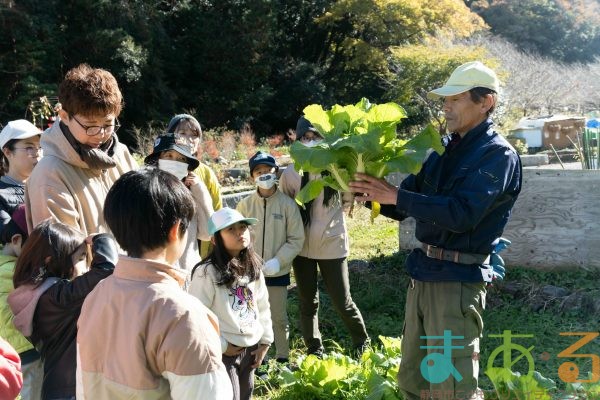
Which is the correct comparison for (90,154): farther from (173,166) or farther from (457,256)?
(457,256)

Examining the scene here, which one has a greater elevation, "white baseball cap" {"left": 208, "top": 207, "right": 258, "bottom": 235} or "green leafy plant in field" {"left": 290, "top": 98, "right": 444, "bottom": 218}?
"green leafy plant in field" {"left": 290, "top": 98, "right": 444, "bottom": 218}

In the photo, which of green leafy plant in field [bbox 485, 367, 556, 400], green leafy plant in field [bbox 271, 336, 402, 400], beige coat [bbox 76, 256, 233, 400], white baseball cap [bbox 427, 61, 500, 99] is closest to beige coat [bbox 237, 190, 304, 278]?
green leafy plant in field [bbox 271, 336, 402, 400]

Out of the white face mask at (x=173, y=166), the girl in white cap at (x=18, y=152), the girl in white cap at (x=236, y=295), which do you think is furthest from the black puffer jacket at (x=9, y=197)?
the girl in white cap at (x=236, y=295)

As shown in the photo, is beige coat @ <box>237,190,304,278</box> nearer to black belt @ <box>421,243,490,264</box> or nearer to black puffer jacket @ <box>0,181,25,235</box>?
black puffer jacket @ <box>0,181,25,235</box>

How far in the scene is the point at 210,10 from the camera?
24844 mm

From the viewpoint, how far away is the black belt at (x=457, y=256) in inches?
125

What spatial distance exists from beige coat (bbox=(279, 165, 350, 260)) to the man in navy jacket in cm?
178

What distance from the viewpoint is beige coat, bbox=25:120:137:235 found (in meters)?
2.86

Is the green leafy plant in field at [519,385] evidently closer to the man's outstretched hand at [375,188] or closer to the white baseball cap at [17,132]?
the man's outstretched hand at [375,188]

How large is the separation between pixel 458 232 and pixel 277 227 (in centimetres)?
215

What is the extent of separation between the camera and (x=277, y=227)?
5043 millimetres

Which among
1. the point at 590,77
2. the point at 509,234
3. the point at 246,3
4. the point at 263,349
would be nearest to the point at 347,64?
the point at 246,3

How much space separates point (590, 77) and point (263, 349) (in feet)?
103

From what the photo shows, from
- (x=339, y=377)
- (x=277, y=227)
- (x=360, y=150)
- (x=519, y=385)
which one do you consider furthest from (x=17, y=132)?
(x=519, y=385)
